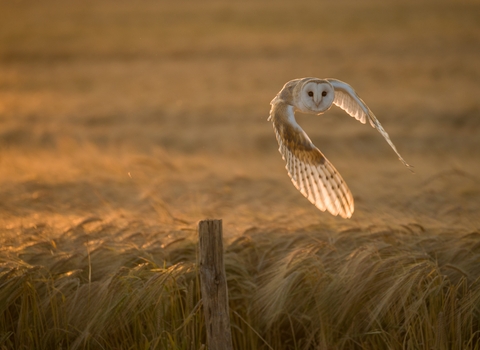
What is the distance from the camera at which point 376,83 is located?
666 inches

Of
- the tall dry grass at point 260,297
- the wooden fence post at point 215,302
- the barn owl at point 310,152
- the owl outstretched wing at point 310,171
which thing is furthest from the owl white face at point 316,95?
the tall dry grass at point 260,297

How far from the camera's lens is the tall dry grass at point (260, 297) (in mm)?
3633

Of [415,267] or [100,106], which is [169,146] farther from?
[415,267]

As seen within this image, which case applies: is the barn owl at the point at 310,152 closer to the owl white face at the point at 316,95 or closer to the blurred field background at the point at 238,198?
the owl white face at the point at 316,95

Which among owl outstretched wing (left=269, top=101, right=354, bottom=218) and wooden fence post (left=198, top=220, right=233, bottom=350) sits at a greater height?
owl outstretched wing (left=269, top=101, right=354, bottom=218)

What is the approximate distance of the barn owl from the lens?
134 inches

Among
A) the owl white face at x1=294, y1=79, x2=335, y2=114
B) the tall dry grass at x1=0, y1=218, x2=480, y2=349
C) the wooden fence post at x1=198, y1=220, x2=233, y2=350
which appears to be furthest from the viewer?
the tall dry grass at x1=0, y1=218, x2=480, y2=349

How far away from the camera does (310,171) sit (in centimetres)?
352

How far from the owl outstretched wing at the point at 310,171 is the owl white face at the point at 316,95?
125 millimetres

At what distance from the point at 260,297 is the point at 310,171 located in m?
0.86

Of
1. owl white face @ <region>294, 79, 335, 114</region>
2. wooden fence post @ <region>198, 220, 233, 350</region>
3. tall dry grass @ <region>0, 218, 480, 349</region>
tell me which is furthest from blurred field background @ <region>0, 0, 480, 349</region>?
owl white face @ <region>294, 79, 335, 114</region>

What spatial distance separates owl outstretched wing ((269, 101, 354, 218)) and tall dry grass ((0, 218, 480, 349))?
1.97 feet

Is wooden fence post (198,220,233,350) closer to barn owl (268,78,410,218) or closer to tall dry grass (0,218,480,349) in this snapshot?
tall dry grass (0,218,480,349)

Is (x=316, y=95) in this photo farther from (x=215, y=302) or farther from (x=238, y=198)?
(x=238, y=198)
